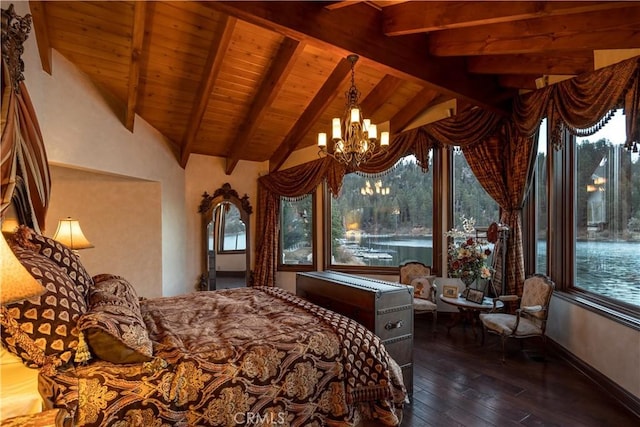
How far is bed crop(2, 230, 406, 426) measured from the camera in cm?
151

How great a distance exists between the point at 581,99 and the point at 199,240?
5.88 m

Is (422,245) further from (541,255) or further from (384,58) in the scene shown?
(384,58)

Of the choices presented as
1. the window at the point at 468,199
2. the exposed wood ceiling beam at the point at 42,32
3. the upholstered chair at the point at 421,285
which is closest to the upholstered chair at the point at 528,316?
the upholstered chair at the point at 421,285

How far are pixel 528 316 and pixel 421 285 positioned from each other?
1.24 meters

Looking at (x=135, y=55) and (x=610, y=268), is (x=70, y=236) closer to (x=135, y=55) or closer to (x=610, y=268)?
(x=135, y=55)

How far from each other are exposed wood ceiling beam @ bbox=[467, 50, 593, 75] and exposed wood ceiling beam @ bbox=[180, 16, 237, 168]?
8.97ft

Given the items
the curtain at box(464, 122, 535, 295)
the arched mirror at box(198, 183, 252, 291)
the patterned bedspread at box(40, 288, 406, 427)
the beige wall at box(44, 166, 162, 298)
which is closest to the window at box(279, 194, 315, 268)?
Result: the arched mirror at box(198, 183, 252, 291)

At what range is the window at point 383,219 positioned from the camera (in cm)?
511

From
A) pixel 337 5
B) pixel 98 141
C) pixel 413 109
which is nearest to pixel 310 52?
pixel 337 5

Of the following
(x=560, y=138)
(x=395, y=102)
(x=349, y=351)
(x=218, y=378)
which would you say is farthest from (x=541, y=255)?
(x=218, y=378)

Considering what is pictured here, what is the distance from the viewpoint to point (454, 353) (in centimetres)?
356

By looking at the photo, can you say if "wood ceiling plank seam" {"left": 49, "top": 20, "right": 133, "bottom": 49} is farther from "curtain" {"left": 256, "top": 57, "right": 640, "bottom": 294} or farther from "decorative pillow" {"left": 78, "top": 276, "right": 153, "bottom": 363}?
"curtain" {"left": 256, "top": 57, "right": 640, "bottom": 294}

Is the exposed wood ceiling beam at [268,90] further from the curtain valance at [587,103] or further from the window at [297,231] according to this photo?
the curtain valance at [587,103]

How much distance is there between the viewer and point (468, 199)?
4.67 meters
